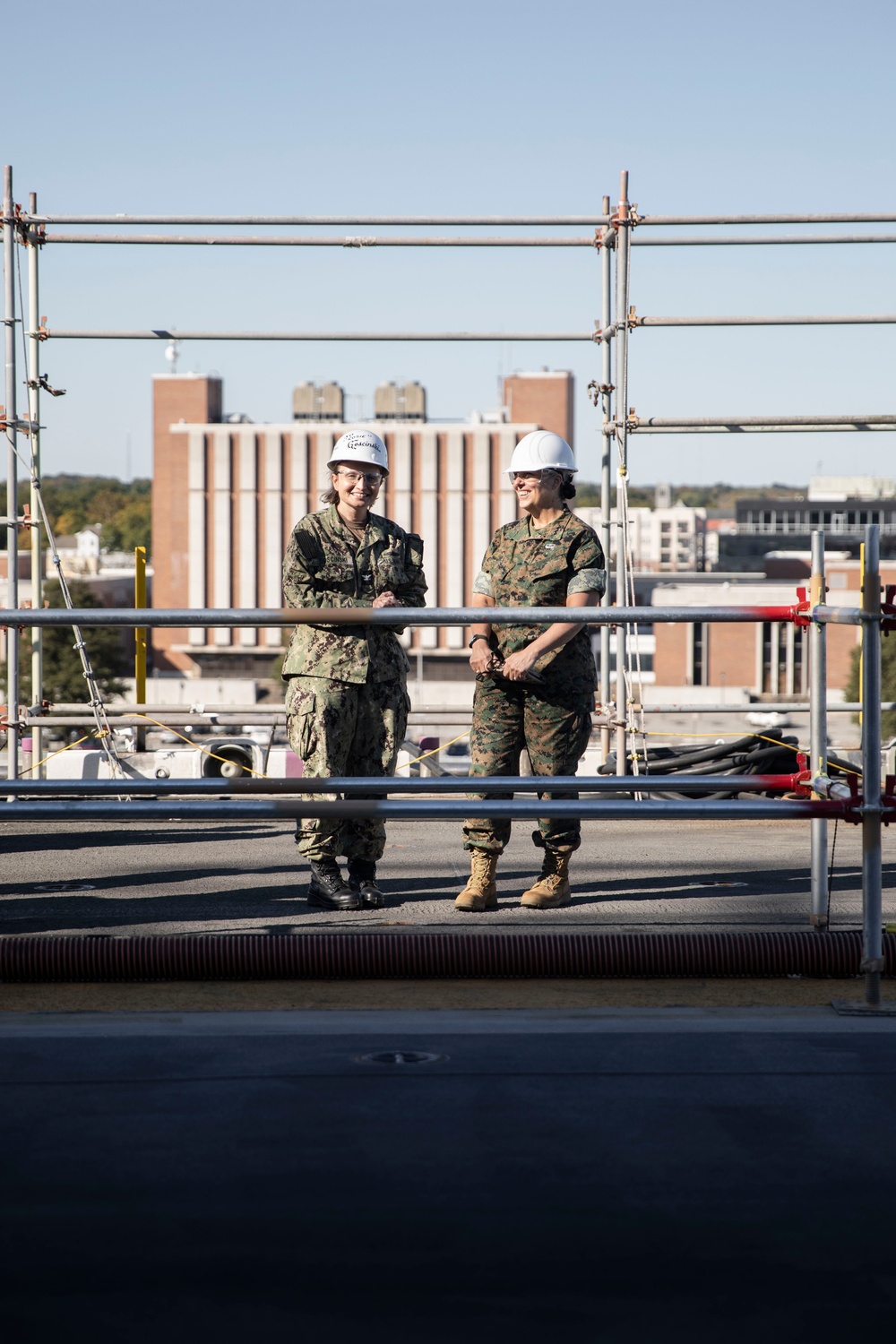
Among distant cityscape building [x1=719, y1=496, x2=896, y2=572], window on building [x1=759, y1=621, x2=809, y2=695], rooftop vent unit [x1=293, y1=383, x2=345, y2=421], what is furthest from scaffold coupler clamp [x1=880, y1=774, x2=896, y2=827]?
distant cityscape building [x1=719, y1=496, x2=896, y2=572]

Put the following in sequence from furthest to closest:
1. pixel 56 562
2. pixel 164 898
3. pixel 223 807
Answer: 1. pixel 56 562
2. pixel 164 898
3. pixel 223 807

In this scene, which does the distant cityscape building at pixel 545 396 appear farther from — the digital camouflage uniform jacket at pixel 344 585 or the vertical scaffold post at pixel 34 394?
the digital camouflage uniform jacket at pixel 344 585

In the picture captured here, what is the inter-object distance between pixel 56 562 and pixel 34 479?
530 mm

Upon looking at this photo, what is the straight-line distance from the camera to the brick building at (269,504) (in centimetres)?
8094

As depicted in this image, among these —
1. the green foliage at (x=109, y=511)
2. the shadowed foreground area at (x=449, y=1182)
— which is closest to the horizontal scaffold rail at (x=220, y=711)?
the shadowed foreground area at (x=449, y=1182)

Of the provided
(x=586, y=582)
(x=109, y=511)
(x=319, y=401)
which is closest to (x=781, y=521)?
(x=319, y=401)

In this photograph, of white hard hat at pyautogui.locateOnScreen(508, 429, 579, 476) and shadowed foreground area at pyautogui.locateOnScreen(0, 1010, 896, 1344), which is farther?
white hard hat at pyautogui.locateOnScreen(508, 429, 579, 476)

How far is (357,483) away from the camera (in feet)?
A: 15.1

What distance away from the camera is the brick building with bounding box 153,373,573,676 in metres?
80.9

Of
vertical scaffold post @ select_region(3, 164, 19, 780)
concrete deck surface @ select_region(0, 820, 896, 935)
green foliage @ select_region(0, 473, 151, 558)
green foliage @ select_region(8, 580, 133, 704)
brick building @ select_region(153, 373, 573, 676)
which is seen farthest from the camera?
green foliage @ select_region(0, 473, 151, 558)

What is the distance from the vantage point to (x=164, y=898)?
4430 millimetres

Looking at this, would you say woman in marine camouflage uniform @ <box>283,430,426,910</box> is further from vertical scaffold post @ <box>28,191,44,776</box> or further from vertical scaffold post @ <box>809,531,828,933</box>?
vertical scaffold post @ <box>28,191,44,776</box>

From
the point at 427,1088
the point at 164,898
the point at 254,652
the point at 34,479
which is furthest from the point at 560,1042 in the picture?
the point at 254,652

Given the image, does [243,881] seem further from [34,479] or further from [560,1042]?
[34,479]
